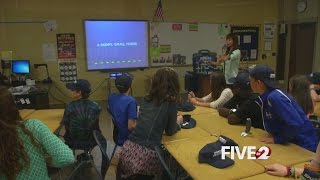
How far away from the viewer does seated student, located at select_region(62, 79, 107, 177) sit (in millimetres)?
2717

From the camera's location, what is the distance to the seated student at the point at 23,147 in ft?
4.42

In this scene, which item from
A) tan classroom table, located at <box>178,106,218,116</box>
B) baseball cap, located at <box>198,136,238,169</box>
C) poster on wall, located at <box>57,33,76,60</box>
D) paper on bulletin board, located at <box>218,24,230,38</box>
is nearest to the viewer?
baseball cap, located at <box>198,136,238,169</box>

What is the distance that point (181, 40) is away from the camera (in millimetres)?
6422

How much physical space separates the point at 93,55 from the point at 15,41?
4.68 feet

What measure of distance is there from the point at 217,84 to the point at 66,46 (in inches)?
140

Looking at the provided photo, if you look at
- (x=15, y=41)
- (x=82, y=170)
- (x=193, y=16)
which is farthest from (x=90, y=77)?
(x=82, y=170)

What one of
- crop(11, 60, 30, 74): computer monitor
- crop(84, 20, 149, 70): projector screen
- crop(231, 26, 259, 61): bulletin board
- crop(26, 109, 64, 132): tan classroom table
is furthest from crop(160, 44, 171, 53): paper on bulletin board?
crop(26, 109, 64, 132): tan classroom table

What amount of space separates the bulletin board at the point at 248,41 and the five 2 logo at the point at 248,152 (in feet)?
17.6

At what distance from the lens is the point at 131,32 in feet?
19.7

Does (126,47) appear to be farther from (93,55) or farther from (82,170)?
(82,170)

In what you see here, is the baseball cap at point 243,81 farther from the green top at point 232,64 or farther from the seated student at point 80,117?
the green top at point 232,64

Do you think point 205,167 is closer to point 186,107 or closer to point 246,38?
point 186,107

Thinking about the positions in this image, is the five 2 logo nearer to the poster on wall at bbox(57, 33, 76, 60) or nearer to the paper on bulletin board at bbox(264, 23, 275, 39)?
the poster on wall at bbox(57, 33, 76, 60)

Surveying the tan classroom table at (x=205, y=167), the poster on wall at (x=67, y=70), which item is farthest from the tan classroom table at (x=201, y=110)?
the poster on wall at (x=67, y=70)
